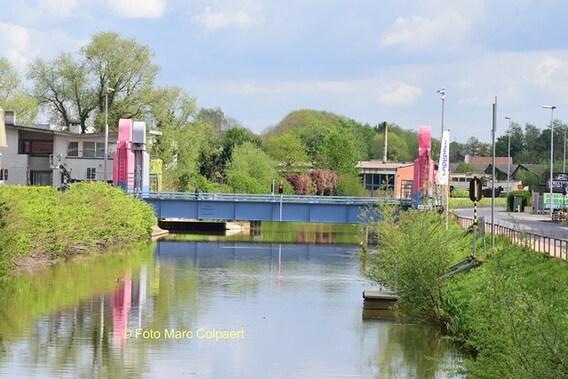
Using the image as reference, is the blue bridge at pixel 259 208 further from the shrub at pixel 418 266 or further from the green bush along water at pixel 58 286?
the shrub at pixel 418 266

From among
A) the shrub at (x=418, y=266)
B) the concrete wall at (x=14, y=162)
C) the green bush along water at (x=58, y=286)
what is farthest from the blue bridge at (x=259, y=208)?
the shrub at (x=418, y=266)

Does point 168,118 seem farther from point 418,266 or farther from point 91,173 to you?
point 418,266

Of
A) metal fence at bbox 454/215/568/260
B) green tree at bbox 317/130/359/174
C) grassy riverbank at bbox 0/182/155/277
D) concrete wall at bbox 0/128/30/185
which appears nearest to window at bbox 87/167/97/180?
concrete wall at bbox 0/128/30/185

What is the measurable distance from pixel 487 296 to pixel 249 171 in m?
110

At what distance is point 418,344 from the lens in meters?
36.5

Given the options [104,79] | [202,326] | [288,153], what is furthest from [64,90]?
[202,326]

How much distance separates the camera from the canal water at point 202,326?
3170cm

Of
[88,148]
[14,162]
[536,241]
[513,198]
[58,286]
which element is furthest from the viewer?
[513,198]

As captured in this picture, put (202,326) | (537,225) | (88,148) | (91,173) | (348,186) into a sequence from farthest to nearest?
1. (348,186)
2. (88,148)
3. (91,173)
4. (537,225)
5. (202,326)

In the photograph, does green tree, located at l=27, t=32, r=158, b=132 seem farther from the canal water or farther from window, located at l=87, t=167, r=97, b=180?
the canal water

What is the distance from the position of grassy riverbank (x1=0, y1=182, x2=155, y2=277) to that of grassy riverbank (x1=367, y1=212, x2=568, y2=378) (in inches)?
548

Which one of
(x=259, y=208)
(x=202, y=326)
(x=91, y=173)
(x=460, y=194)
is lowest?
(x=202, y=326)

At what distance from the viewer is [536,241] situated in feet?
162

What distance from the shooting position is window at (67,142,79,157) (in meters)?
103
